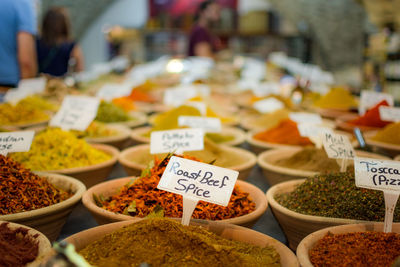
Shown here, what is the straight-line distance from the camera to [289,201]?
1.08 meters

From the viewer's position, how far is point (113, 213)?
0.94 m

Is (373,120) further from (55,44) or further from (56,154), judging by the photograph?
(55,44)

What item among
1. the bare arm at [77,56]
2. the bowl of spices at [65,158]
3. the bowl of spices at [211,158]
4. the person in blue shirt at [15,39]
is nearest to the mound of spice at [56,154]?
the bowl of spices at [65,158]

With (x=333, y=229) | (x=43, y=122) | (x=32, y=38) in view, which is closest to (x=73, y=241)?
(x=333, y=229)

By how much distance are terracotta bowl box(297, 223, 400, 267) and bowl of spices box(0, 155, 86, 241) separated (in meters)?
0.54

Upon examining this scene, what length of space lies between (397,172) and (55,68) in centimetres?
355

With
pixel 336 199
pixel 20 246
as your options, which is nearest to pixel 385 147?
pixel 336 199

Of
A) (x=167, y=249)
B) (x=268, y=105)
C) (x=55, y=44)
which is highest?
(x=55, y=44)

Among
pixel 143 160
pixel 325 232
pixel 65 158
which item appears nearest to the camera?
pixel 325 232

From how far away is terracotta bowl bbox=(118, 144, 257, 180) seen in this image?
1321 millimetres

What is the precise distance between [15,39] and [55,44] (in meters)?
1.25

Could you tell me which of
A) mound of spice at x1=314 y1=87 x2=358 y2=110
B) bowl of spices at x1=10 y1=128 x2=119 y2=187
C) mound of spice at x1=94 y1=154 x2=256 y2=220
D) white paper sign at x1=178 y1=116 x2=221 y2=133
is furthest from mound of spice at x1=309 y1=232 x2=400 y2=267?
mound of spice at x1=314 y1=87 x2=358 y2=110

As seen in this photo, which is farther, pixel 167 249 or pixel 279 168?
pixel 279 168

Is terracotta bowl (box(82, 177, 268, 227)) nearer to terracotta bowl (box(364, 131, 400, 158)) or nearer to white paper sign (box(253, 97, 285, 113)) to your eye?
terracotta bowl (box(364, 131, 400, 158))
